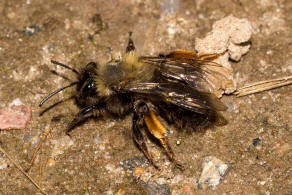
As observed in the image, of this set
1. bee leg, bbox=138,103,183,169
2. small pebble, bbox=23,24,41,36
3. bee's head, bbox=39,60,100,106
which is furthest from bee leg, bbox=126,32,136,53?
small pebble, bbox=23,24,41,36

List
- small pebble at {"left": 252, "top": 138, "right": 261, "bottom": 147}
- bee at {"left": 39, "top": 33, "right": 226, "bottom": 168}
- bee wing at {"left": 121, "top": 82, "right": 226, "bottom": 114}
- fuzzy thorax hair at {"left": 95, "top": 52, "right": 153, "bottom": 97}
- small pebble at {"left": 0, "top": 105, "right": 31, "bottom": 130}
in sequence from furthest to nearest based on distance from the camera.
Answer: small pebble at {"left": 0, "top": 105, "right": 31, "bottom": 130} → small pebble at {"left": 252, "top": 138, "right": 261, "bottom": 147} → fuzzy thorax hair at {"left": 95, "top": 52, "right": 153, "bottom": 97} → bee at {"left": 39, "top": 33, "right": 226, "bottom": 168} → bee wing at {"left": 121, "top": 82, "right": 226, "bottom": 114}

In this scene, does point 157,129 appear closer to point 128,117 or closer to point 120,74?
point 128,117

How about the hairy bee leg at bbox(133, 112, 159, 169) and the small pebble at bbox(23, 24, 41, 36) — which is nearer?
the hairy bee leg at bbox(133, 112, 159, 169)

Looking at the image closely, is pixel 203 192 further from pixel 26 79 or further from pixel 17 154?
pixel 26 79

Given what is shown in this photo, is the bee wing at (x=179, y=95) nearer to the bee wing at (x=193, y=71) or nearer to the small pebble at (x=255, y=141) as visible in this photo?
the bee wing at (x=193, y=71)

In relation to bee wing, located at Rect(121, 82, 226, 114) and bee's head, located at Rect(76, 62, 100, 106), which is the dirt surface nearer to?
bee's head, located at Rect(76, 62, 100, 106)

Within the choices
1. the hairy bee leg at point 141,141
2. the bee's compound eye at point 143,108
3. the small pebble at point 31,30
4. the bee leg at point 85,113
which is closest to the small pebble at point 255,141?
the hairy bee leg at point 141,141
